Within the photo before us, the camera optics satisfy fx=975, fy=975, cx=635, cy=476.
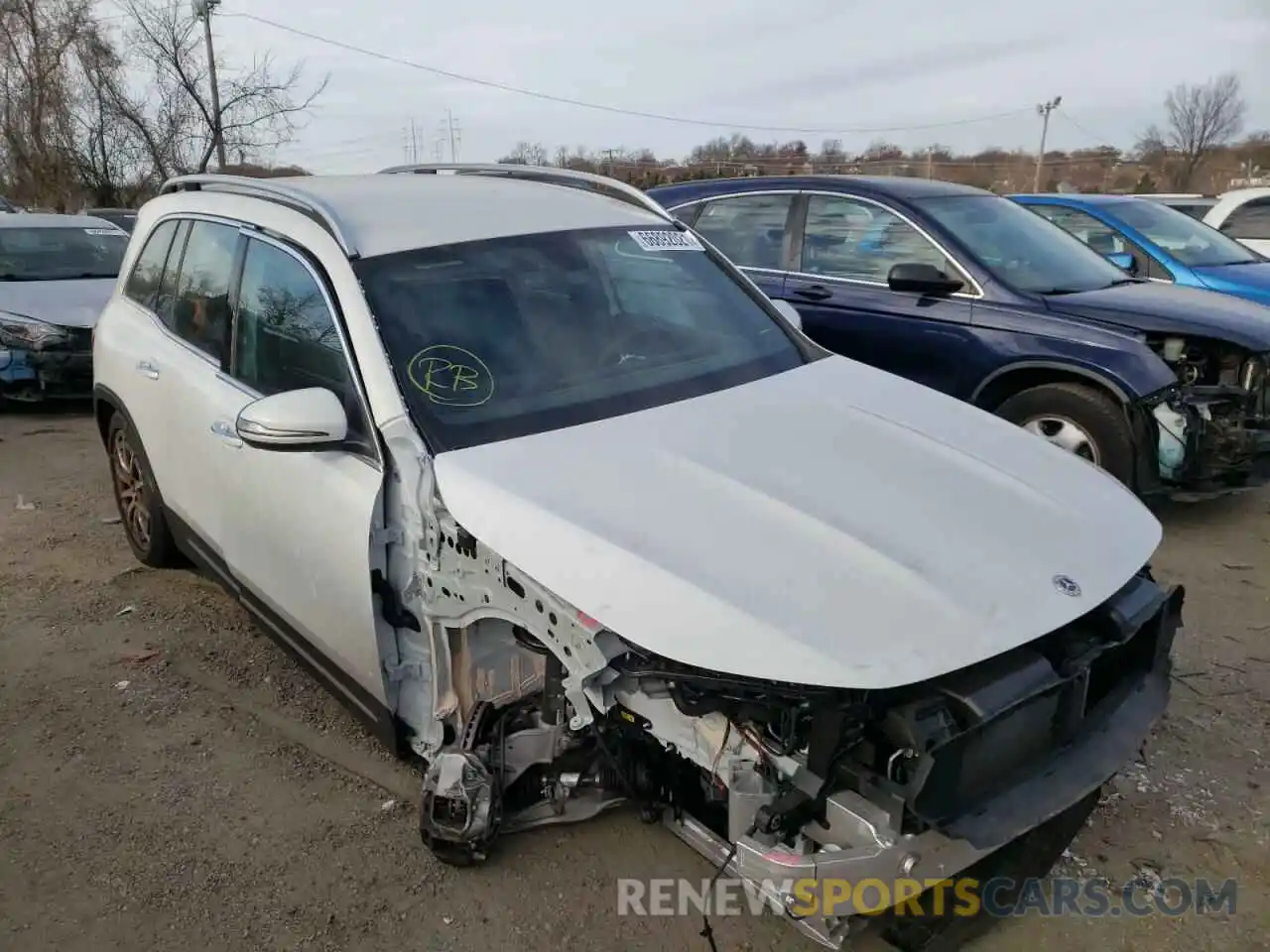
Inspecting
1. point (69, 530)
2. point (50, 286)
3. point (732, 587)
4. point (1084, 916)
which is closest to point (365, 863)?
point (732, 587)

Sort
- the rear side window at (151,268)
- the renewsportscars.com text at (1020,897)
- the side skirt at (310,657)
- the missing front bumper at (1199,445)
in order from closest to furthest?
the renewsportscars.com text at (1020,897) → the side skirt at (310,657) → the rear side window at (151,268) → the missing front bumper at (1199,445)

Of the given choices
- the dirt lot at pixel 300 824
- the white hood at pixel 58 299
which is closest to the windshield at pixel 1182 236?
the dirt lot at pixel 300 824

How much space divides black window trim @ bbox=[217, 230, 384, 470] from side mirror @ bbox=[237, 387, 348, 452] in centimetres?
7

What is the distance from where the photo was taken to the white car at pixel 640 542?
2.11 metres

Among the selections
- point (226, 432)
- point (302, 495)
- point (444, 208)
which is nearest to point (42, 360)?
point (226, 432)

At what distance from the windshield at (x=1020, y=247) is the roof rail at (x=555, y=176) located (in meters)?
2.52

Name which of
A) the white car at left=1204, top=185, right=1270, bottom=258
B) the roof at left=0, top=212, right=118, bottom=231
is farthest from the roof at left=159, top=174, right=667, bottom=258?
the white car at left=1204, top=185, right=1270, bottom=258

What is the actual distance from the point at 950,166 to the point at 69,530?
3271cm

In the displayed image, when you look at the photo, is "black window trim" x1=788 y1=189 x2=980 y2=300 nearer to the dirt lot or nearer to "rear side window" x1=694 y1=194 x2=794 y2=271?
"rear side window" x1=694 y1=194 x2=794 y2=271

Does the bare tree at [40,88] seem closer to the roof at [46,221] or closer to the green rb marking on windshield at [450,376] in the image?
the roof at [46,221]

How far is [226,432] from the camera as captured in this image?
350 cm

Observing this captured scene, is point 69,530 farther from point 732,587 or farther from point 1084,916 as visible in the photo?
point 1084,916

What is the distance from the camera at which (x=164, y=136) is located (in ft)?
86.6

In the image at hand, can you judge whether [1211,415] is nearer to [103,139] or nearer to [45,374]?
[45,374]
